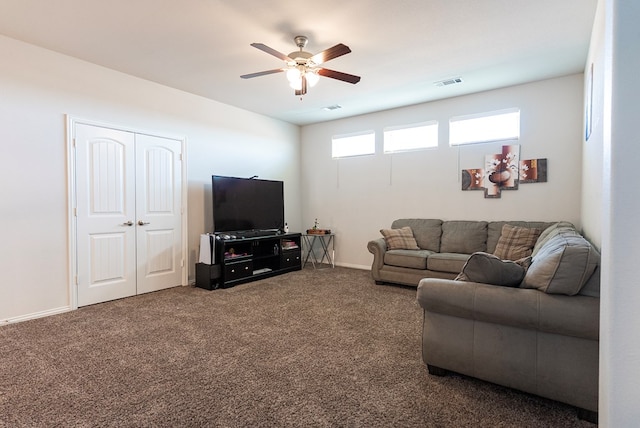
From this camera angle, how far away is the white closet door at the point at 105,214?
3717 mm

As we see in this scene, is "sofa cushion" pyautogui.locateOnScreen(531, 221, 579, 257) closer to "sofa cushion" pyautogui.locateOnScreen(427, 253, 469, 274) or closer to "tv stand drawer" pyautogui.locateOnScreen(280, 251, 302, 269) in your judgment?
"sofa cushion" pyautogui.locateOnScreen(427, 253, 469, 274)

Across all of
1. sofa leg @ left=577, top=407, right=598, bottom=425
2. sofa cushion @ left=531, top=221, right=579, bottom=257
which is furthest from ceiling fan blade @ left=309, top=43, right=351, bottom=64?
sofa leg @ left=577, top=407, right=598, bottom=425

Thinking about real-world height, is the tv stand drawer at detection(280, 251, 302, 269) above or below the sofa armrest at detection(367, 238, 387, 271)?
below

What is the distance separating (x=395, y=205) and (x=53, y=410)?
4820 millimetres

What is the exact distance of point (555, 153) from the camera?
425cm

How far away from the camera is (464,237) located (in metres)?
4.62

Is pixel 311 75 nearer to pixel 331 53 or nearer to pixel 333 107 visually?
pixel 331 53

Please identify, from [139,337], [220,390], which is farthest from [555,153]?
[139,337]

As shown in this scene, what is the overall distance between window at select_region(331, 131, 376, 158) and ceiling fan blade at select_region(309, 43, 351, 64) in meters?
3.01

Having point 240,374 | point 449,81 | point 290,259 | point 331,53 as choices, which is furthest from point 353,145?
point 240,374

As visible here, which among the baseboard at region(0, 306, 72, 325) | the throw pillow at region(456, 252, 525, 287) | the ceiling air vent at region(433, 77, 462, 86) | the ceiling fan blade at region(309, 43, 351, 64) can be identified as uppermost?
the ceiling air vent at region(433, 77, 462, 86)

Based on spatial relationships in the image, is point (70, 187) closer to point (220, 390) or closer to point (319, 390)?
point (220, 390)

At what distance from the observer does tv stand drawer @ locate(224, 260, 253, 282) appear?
456cm

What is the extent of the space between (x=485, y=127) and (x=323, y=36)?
9.55ft
